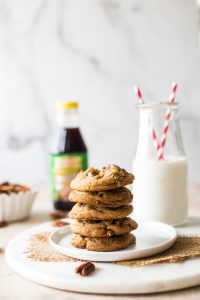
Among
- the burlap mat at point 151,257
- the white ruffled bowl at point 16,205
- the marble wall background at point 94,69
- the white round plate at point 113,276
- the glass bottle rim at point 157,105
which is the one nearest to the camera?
the white round plate at point 113,276

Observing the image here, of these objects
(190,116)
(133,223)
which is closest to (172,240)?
(133,223)

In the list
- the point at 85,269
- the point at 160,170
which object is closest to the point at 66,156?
the point at 160,170

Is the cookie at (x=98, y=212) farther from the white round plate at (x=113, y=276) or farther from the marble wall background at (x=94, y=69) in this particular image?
the marble wall background at (x=94, y=69)

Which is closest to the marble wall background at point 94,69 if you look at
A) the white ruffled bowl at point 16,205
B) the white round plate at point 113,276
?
the white ruffled bowl at point 16,205

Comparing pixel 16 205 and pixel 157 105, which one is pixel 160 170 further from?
pixel 16 205

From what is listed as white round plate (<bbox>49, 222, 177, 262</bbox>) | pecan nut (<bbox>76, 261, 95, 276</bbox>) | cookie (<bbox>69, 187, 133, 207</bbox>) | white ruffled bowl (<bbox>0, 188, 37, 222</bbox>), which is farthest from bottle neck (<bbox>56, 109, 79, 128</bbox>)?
pecan nut (<bbox>76, 261, 95, 276</bbox>)

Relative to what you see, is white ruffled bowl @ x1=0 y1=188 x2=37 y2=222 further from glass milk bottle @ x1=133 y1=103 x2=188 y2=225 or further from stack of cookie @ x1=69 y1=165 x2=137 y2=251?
stack of cookie @ x1=69 y1=165 x2=137 y2=251
